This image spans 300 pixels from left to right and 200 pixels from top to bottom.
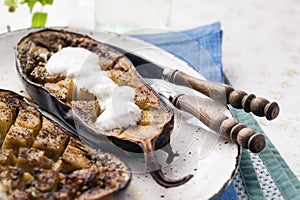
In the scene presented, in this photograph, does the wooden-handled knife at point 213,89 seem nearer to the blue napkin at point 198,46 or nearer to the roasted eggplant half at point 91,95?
the roasted eggplant half at point 91,95

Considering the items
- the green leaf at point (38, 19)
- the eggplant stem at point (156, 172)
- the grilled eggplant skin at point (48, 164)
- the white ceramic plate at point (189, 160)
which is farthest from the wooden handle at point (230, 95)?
the green leaf at point (38, 19)

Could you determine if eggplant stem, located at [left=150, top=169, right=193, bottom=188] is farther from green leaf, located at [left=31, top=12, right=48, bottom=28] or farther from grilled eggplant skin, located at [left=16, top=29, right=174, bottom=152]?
green leaf, located at [left=31, top=12, right=48, bottom=28]

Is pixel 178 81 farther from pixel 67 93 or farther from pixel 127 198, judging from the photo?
pixel 127 198

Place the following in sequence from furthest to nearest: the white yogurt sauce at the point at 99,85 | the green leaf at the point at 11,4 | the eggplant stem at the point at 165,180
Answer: the green leaf at the point at 11,4 < the white yogurt sauce at the point at 99,85 < the eggplant stem at the point at 165,180

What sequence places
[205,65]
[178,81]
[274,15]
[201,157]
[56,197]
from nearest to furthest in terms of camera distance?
[56,197], [201,157], [178,81], [205,65], [274,15]

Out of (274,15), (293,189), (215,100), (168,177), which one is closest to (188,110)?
(215,100)

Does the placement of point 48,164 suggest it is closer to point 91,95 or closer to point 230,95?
point 91,95

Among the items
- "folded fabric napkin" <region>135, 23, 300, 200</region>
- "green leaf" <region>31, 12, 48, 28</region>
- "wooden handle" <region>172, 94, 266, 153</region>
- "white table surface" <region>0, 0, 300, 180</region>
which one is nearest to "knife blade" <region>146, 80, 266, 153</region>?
"wooden handle" <region>172, 94, 266, 153</region>
